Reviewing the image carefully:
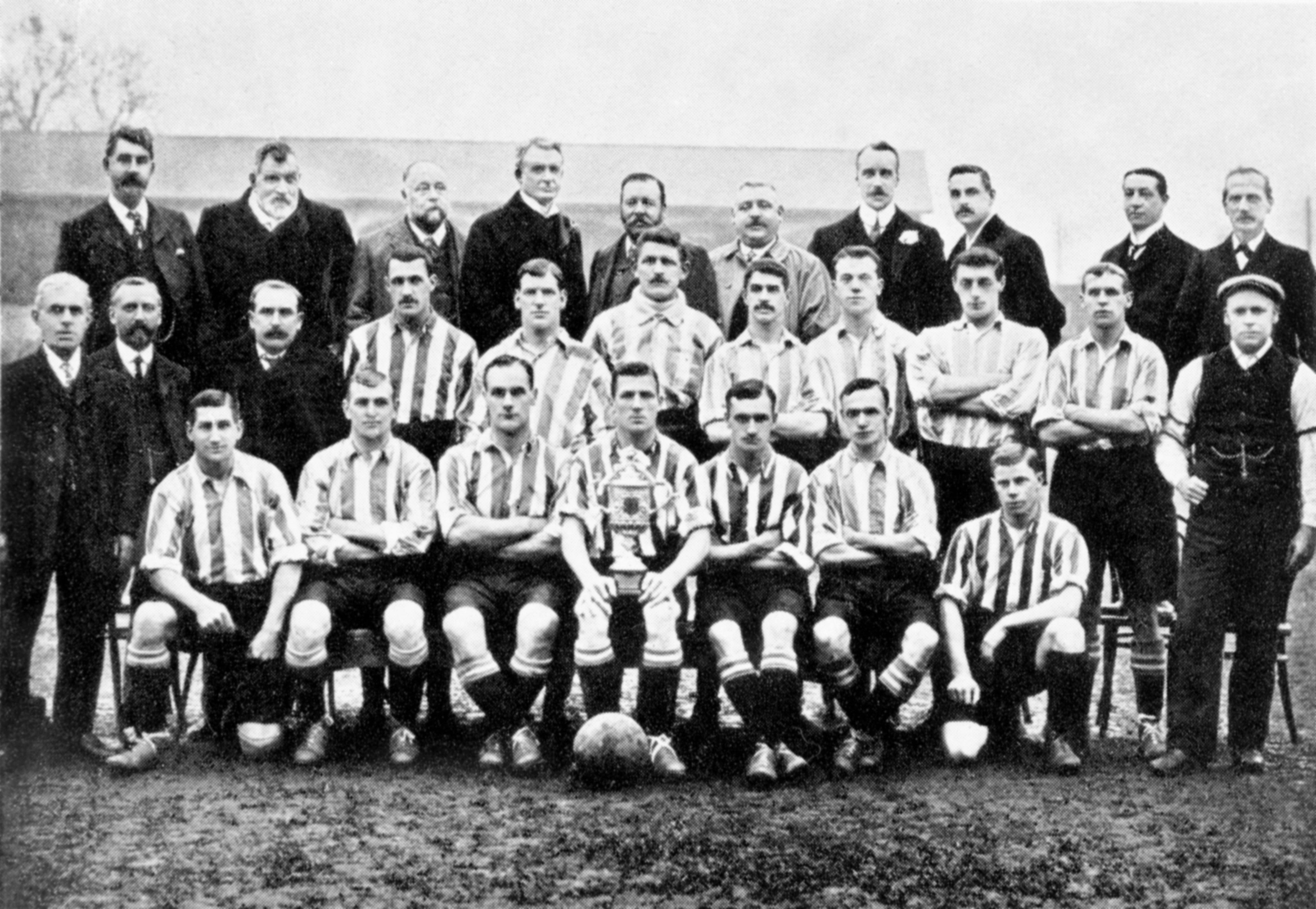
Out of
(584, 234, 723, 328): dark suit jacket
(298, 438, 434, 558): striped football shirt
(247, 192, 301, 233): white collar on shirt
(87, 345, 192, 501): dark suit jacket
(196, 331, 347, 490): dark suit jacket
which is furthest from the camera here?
(584, 234, 723, 328): dark suit jacket

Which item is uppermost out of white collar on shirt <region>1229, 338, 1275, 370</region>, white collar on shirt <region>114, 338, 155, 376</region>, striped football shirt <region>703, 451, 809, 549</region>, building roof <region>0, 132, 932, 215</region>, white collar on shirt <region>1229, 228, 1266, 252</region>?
building roof <region>0, 132, 932, 215</region>

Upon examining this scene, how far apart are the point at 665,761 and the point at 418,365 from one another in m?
1.86

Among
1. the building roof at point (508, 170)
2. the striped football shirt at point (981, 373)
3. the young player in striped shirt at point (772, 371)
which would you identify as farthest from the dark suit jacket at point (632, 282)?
the building roof at point (508, 170)

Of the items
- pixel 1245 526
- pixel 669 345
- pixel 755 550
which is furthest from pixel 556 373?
pixel 1245 526

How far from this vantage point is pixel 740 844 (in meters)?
4.17

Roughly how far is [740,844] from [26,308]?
33.4 feet

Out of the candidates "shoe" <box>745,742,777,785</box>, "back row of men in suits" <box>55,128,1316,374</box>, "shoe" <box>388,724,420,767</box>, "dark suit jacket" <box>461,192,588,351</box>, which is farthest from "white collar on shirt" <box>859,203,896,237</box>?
"shoe" <box>388,724,420,767</box>

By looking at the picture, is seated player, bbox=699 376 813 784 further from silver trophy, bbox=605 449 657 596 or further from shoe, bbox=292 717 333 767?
shoe, bbox=292 717 333 767

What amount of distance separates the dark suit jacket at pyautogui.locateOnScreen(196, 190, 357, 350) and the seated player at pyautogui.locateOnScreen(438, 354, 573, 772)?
3.48ft

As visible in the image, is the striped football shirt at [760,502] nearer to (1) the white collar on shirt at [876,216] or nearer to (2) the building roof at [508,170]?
(1) the white collar on shirt at [876,216]

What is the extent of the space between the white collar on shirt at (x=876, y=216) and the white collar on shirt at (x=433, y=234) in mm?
1773

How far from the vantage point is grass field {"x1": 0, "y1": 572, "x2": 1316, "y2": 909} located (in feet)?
12.7

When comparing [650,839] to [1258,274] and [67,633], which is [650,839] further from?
[1258,274]

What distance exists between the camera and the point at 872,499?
5.27m
